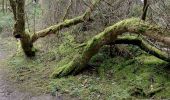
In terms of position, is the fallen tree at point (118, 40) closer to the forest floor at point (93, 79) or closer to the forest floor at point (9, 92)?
the forest floor at point (93, 79)

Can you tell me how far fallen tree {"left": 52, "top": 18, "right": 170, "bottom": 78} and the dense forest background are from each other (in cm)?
15

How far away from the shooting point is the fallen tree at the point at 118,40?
750 cm

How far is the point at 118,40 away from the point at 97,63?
3.30 feet

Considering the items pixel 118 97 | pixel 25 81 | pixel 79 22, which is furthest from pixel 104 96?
pixel 79 22

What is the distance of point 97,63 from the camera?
29.9 feet

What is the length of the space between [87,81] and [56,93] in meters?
0.90

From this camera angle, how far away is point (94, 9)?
10578 mm

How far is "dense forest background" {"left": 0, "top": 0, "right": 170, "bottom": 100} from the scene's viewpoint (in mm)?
7523

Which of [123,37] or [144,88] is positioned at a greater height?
[123,37]

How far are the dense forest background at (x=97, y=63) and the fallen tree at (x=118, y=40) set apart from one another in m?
0.15

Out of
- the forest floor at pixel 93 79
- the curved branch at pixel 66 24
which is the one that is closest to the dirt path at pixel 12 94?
the forest floor at pixel 93 79

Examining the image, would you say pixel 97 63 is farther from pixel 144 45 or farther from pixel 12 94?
pixel 12 94

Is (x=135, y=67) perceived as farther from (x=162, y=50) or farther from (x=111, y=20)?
(x=111, y=20)

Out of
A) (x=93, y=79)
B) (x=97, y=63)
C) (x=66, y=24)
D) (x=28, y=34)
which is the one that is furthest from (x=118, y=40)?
(x=28, y=34)
